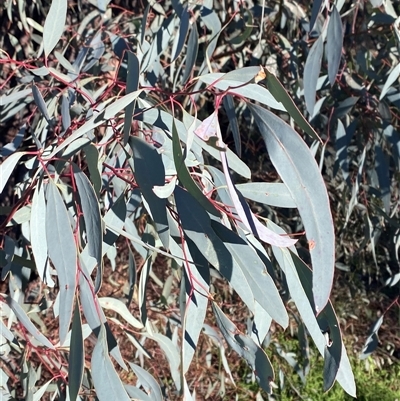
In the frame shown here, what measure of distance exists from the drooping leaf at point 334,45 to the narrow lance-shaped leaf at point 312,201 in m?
0.61

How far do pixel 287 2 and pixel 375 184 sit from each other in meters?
0.61

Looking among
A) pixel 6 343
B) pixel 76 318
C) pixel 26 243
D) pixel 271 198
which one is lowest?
pixel 6 343

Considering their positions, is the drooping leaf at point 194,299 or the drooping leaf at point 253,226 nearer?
the drooping leaf at point 253,226

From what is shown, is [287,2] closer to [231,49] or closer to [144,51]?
[231,49]

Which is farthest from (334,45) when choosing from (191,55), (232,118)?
(232,118)

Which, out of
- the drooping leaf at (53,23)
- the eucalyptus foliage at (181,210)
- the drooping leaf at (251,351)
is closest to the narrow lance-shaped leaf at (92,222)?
the eucalyptus foliage at (181,210)

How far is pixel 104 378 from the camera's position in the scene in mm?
759

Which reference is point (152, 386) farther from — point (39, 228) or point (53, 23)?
point (53, 23)

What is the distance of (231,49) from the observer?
1877 mm

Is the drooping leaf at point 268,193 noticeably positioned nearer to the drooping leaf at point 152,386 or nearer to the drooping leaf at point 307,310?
the drooping leaf at point 307,310

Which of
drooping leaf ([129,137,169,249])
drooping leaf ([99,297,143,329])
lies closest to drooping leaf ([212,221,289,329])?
drooping leaf ([129,137,169,249])

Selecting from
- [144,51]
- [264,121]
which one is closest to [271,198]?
[264,121]

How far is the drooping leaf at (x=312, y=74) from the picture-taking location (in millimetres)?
1131

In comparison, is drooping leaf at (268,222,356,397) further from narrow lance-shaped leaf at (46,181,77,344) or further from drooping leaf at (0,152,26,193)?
drooping leaf at (0,152,26,193)
